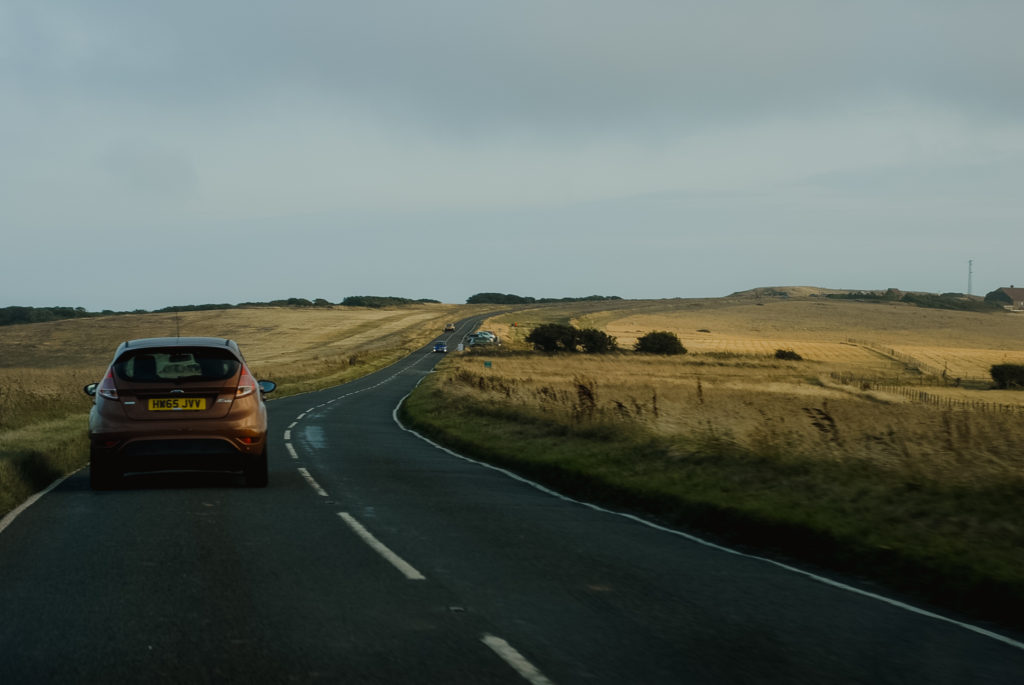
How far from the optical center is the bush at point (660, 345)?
7469 cm

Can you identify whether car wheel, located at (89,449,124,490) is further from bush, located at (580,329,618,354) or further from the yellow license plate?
bush, located at (580,329,618,354)

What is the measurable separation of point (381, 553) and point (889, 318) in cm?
11048

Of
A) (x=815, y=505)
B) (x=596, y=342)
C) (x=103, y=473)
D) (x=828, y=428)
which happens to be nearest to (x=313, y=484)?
(x=103, y=473)

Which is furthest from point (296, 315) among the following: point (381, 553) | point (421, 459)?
point (381, 553)

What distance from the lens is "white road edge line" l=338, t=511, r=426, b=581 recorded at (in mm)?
7946

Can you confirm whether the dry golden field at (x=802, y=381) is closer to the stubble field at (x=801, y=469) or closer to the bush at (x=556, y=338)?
the stubble field at (x=801, y=469)

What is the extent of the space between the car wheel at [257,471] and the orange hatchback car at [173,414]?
0.02m

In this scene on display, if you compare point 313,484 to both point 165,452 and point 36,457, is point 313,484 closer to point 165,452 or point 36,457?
point 165,452

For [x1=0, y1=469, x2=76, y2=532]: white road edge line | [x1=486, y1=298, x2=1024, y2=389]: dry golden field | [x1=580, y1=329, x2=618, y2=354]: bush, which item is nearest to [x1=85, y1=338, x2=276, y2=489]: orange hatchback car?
[x1=0, y1=469, x2=76, y2=532]: white road edge line

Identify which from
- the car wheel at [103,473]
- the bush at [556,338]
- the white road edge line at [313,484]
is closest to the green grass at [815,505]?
the white road edge line at [313,484]

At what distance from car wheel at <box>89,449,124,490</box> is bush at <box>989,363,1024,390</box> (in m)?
48.5

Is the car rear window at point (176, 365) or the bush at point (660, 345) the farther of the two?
the bush at point (660, 345)

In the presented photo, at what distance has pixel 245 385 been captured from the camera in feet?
43.4

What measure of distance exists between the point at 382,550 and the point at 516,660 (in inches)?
141
